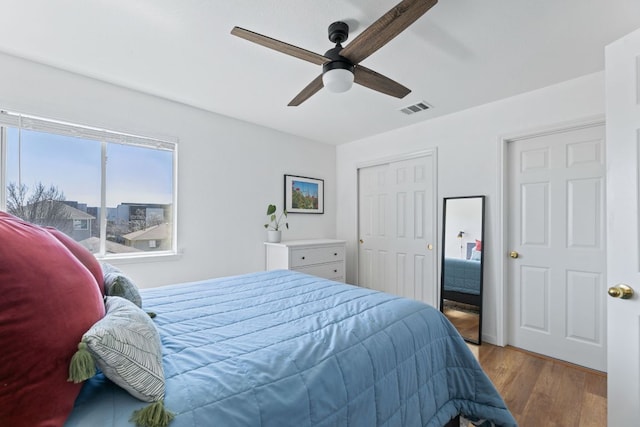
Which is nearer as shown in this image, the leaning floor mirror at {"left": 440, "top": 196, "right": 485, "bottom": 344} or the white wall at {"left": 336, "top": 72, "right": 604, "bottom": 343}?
the white wall at {"left": 336, "top": 72, "right": 604, "bottom": 343}

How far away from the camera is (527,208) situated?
2.74 m

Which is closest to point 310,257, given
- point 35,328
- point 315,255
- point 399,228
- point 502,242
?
point 315,255

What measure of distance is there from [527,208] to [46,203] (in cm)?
425

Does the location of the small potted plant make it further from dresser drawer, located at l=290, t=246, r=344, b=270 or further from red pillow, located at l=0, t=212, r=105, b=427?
red pillow, located at l=0, t=212, r=105, b=427

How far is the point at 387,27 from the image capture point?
1.41m

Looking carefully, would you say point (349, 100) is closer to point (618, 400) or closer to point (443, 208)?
point (443, 208)

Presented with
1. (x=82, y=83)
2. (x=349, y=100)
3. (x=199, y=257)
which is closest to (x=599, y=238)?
(x=349, y=100)

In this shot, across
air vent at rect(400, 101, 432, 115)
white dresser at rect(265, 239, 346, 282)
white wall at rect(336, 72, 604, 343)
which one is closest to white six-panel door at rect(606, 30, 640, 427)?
white wall at rect(336, 72, 604, 343)

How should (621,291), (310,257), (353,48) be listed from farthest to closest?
(310,257), (353,48), (621,291)

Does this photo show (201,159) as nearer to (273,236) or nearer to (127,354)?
(273,236)

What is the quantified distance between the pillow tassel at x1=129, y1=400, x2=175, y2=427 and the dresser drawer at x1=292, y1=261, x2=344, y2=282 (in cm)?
274

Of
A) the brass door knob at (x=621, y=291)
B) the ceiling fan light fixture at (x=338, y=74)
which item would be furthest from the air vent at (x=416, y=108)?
the brass door knob at (x=621, y=291)

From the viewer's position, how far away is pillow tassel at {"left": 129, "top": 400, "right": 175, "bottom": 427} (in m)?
0.68

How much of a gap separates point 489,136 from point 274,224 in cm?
267
